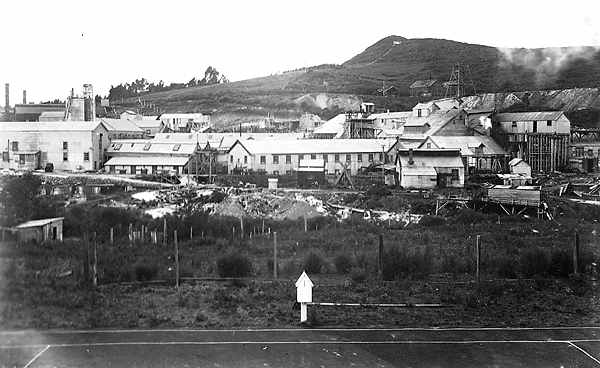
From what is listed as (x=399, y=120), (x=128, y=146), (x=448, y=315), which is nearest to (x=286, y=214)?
(x=448, y=315)

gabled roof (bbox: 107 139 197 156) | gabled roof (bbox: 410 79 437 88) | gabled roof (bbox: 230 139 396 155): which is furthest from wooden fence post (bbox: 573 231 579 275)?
gabled roof (bbox: 410 79 437 88)

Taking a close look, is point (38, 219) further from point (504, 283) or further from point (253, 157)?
point (253, 157)

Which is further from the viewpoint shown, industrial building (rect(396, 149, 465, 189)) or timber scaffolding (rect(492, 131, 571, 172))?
timber scaffolding (rect(492, 131, 571, 172))

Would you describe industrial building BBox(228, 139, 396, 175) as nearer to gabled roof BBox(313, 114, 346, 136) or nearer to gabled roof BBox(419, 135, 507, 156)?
gabled roof BBox(419, 135, 507, 156)

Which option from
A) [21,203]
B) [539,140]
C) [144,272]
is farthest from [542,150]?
[144,272]

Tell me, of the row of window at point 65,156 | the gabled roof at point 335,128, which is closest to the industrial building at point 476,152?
the gabled roof at point 335,128

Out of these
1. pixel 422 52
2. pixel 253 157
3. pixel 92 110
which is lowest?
pixel 253 157
